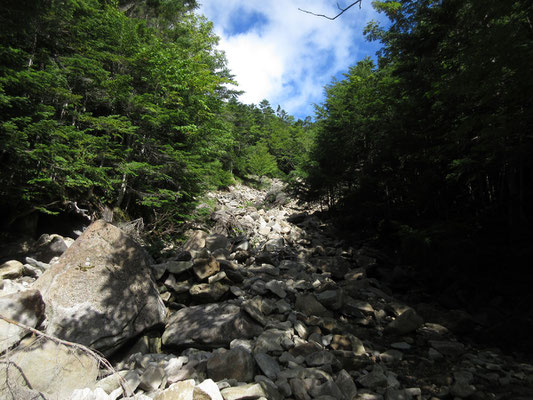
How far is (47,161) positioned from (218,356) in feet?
21.3

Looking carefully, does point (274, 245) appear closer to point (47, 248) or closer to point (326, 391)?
point (326, 391)

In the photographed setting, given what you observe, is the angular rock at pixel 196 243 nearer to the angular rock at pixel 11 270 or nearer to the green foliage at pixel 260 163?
the angular rock at pixel 11 270

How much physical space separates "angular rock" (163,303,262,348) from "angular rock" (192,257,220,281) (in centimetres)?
95

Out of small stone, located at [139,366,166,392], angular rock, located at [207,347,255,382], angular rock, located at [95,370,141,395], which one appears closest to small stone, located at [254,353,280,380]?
angular rock, located at [207,347,255,382]

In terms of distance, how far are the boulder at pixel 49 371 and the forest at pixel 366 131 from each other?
14.9ft

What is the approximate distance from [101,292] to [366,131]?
408 inches

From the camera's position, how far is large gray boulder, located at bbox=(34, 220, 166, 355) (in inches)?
142

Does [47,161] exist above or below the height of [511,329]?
above

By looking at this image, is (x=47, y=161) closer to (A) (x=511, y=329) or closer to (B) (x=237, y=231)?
(B) (x=237, y=231)

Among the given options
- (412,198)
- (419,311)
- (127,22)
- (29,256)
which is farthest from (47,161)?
(412,198)

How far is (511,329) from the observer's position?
15.4ft

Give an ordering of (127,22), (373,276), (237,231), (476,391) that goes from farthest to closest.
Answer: (237,231) < (127,22) < (373,276) < (476,391)

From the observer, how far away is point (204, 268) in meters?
5.67

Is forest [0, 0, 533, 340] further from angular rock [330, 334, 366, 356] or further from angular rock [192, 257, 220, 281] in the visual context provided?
angular rock [192, 257, 220, 281]
